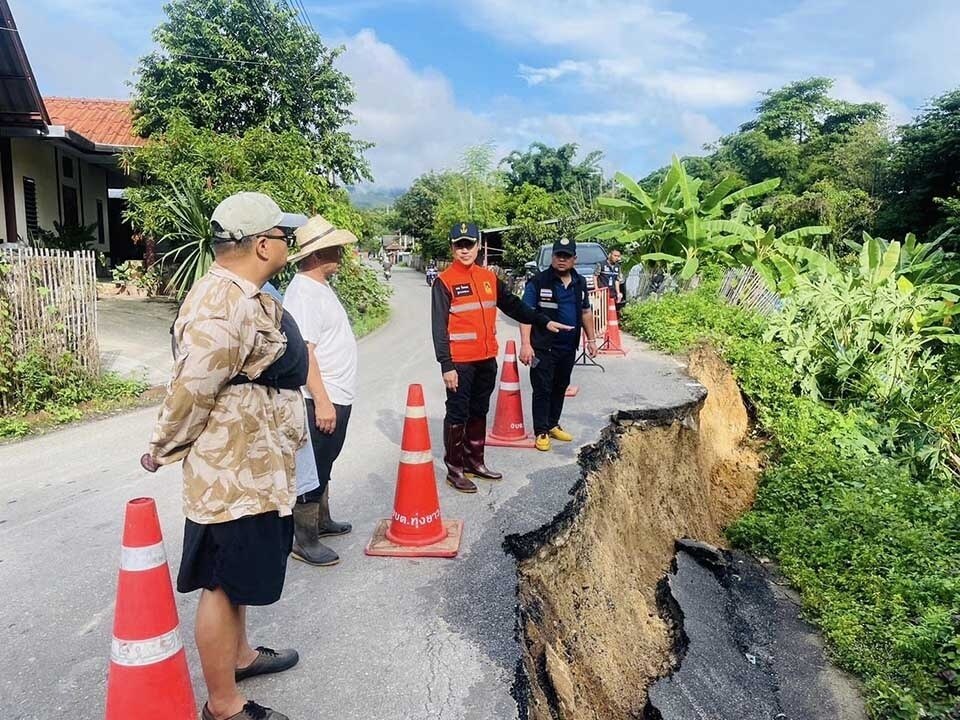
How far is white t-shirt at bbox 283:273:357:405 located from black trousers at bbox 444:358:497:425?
1109 mm

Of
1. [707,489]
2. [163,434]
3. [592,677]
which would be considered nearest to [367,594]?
→ [592,677]

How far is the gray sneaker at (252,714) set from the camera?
7.59ft

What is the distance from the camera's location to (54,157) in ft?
47.6

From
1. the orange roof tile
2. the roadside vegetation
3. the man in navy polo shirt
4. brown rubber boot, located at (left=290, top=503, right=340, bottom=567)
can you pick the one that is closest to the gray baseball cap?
brown rubber boot, located at (left=290, top=503, right=340, bottom=567)

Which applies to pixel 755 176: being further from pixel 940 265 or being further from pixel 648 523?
pixel 648 523

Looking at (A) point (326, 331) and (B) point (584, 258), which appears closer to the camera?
(A) point (326, 331)

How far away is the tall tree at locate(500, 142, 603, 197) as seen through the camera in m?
41.9

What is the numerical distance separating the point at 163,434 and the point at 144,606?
1.81 feet

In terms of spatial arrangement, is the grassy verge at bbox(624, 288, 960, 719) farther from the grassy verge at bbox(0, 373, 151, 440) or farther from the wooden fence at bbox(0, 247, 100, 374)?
the wooden fence at bbox(0, 247, 100, 374)

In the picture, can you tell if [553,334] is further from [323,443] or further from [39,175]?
[39,175]

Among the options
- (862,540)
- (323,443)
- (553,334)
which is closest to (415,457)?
(323,443)

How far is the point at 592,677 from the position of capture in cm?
350

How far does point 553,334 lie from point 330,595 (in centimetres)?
288

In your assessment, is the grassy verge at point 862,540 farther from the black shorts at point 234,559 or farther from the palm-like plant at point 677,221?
the palm-like plant at point 677,221
